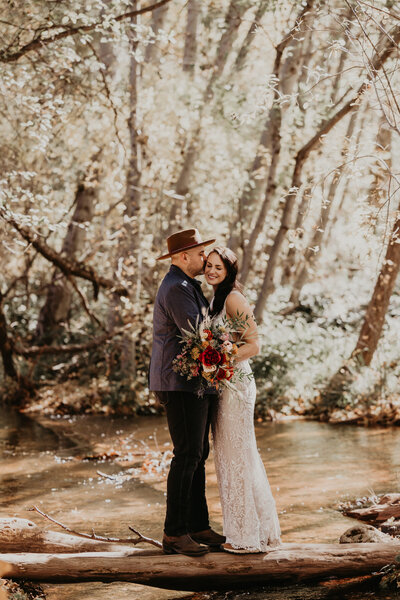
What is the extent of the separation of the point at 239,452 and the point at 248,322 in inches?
38.2

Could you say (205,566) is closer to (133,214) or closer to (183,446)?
(183,446)

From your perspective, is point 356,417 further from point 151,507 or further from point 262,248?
point 262,248

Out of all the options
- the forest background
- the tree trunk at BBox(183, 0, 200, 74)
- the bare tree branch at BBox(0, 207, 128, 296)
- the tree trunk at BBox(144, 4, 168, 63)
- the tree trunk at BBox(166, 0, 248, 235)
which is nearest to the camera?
the forest background

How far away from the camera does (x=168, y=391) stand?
5.39 meters

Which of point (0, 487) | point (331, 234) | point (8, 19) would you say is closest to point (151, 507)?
point (0, 487)

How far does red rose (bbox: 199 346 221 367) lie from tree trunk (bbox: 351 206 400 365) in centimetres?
902

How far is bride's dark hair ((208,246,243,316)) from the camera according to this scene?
549cm

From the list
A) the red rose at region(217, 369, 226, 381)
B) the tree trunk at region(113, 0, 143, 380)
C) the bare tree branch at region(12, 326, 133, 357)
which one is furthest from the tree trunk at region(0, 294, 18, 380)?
the red rose at region(217, 369, 226, 381)

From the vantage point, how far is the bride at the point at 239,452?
548 centimetres

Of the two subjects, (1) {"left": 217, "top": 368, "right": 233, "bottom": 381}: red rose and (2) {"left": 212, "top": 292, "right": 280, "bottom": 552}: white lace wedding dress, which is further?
(2) {"left": 212, "top": 292, "right": 280, "bottom": 552}: white lace wedding dress

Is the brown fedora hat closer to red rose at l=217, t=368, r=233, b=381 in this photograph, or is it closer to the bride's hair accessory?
the bride's hair accessory

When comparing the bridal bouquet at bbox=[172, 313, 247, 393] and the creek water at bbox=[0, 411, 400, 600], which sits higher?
the bridal bouquet at bbox=[172, 313, 247, 393]

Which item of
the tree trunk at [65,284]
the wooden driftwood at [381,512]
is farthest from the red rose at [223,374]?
the tree trunk at [65,284]

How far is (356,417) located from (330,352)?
2835mm
